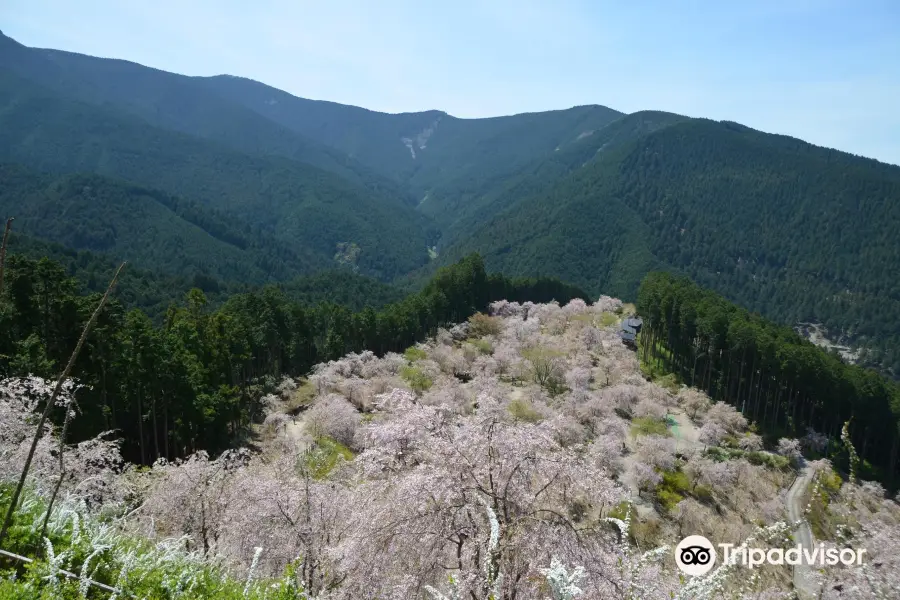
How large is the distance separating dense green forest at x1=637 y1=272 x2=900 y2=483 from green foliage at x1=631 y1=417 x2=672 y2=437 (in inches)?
614

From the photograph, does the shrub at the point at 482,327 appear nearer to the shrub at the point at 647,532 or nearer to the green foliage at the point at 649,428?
the green foliage at the point at 649,428

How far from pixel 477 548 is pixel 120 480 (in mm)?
14215

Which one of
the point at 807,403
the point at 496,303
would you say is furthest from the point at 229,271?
the point at 807,403

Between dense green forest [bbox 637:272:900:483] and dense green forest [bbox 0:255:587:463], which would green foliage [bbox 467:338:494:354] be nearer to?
dense green forest [bbox 637:272:900:483]

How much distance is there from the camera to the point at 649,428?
39.0 meters

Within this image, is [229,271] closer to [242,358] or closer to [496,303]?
[496,303]

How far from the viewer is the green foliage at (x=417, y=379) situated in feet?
136

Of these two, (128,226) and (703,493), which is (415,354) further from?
(128,226)

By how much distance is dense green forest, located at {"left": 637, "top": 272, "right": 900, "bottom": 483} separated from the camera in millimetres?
47375

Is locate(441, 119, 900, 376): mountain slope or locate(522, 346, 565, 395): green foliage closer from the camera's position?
locate(522, 346, 565, 395): green foliage

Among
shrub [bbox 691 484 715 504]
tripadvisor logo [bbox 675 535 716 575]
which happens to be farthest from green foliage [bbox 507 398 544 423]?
tripadvisor logo [bbox 675 535 716 575]

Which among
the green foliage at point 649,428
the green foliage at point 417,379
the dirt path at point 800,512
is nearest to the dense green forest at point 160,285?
the green foliage at point 417,379

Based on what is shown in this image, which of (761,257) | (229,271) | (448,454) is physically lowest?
(229,271)

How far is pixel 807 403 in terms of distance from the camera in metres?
50.4
